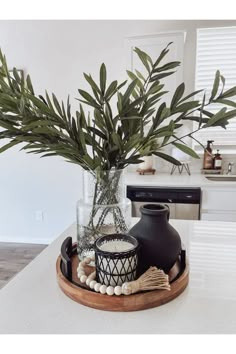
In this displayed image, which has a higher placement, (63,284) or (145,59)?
(145,59)

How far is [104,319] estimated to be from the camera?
28.5 inches

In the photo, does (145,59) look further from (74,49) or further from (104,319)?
(74,49)

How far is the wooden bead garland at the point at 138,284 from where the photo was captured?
0.77 meters

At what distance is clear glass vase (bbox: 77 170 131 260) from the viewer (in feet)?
3.01

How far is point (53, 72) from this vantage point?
10.1 ft

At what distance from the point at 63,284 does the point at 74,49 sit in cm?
279

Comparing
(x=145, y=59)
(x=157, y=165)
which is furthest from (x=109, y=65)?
(x=145, y=59)

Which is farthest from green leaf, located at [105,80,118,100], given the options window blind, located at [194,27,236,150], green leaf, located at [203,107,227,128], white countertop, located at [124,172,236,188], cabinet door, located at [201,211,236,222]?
window blind, located at [194,27,236,150]

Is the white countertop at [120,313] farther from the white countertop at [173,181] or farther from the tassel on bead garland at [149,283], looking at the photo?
the white countertop at [173,181]

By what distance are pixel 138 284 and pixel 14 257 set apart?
2626mm

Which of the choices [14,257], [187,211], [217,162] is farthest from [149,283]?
[14,257]

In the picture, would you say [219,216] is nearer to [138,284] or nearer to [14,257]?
[138,284]

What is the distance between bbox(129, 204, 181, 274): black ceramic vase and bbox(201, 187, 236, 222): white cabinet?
1.73 meters
